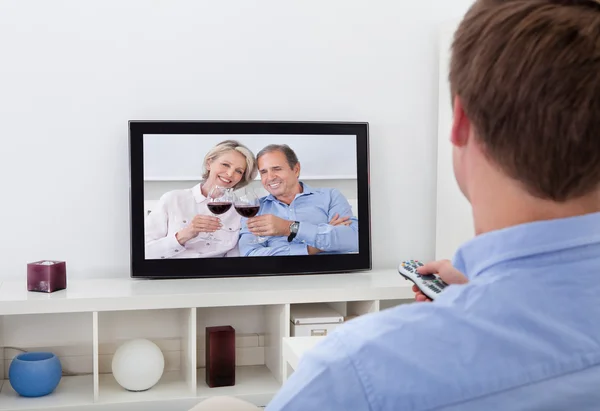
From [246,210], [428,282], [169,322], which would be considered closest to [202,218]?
[246,210]

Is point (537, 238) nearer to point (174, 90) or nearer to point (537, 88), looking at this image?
point (537, 88)

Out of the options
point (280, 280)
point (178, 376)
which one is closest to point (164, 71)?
point (280, 280)

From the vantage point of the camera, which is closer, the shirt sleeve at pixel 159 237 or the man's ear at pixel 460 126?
the man's ear at pixel 460 126

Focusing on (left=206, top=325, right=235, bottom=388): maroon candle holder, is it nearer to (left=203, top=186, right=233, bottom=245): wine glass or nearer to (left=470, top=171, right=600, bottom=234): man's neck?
(left=203, top=186, right=233, bottom=245): wine glass

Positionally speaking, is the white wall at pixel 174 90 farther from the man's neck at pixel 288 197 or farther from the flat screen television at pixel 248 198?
the man's neck at pixel 288 197

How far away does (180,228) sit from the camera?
364 centimetres

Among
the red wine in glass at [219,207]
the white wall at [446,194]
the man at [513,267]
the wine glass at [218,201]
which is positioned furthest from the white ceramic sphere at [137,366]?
the man at [513,267]

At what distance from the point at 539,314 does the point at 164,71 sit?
319 centimetres

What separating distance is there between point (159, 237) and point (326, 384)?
297 centimetres

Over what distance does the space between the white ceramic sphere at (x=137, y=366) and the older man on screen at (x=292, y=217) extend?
2.08 ft

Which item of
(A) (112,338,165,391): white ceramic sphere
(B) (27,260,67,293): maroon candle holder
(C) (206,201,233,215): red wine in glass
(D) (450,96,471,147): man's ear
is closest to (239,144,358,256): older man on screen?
(C) (206,201,233,215): red wine in glass

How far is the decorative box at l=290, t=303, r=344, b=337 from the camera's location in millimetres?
3555

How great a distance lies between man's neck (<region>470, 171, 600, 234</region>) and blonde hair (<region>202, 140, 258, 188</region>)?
288 centimetres

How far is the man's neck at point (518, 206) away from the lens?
830mm
